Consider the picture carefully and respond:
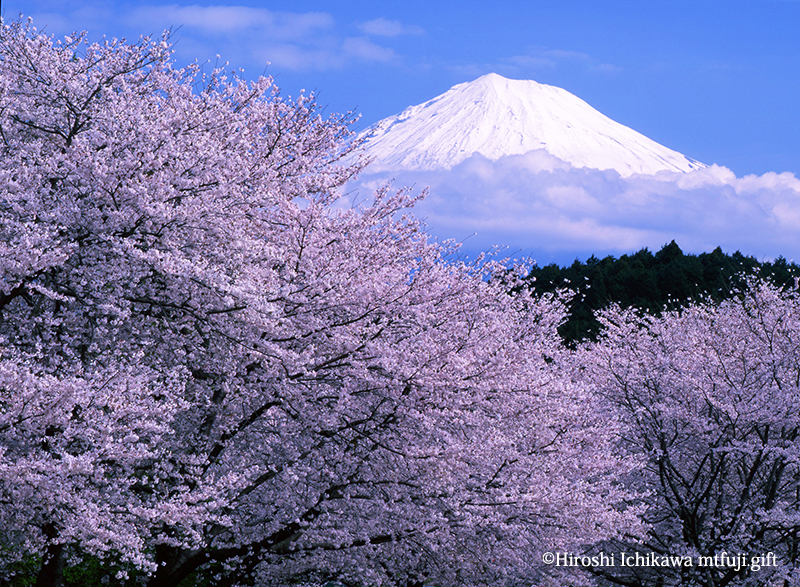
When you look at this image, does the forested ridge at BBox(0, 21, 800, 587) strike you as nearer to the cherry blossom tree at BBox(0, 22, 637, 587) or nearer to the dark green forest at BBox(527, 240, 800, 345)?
the cherry blossom tree at BBox(0, 22, 637, 587)

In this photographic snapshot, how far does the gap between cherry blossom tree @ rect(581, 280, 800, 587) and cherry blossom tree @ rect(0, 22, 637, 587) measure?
257 cm

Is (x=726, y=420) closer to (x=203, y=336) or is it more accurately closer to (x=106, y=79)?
(x=203, y=336)

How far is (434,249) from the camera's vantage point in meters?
13.4

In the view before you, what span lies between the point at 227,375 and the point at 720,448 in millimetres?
8811

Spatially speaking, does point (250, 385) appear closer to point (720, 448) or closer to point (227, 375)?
point (227, 375)

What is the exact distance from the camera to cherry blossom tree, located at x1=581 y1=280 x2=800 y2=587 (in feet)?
42.1

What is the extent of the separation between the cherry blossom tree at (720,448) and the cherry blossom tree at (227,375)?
2.57 metres

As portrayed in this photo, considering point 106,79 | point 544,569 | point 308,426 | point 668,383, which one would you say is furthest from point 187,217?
point 668,383

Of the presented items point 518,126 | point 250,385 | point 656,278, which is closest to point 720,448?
point 250,385

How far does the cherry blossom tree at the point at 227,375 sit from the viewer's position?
829 cm

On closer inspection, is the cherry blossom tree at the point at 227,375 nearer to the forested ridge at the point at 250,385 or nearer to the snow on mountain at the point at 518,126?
the forested ridge at the point at 250,385

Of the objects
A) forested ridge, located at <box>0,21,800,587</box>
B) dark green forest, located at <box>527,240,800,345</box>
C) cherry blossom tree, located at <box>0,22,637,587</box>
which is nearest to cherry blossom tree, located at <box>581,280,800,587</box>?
forested ridge, located at <box>0,21,800,587</box>

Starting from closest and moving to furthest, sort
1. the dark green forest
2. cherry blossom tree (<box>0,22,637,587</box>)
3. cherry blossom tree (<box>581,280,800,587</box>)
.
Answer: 1. cherry blossom tree (<box>0,22,637,587</box>)
2. cherry blossom tree (<box>581,280,800,587</box>)
3. the dark green forest

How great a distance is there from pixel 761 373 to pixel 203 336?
1046 cm
